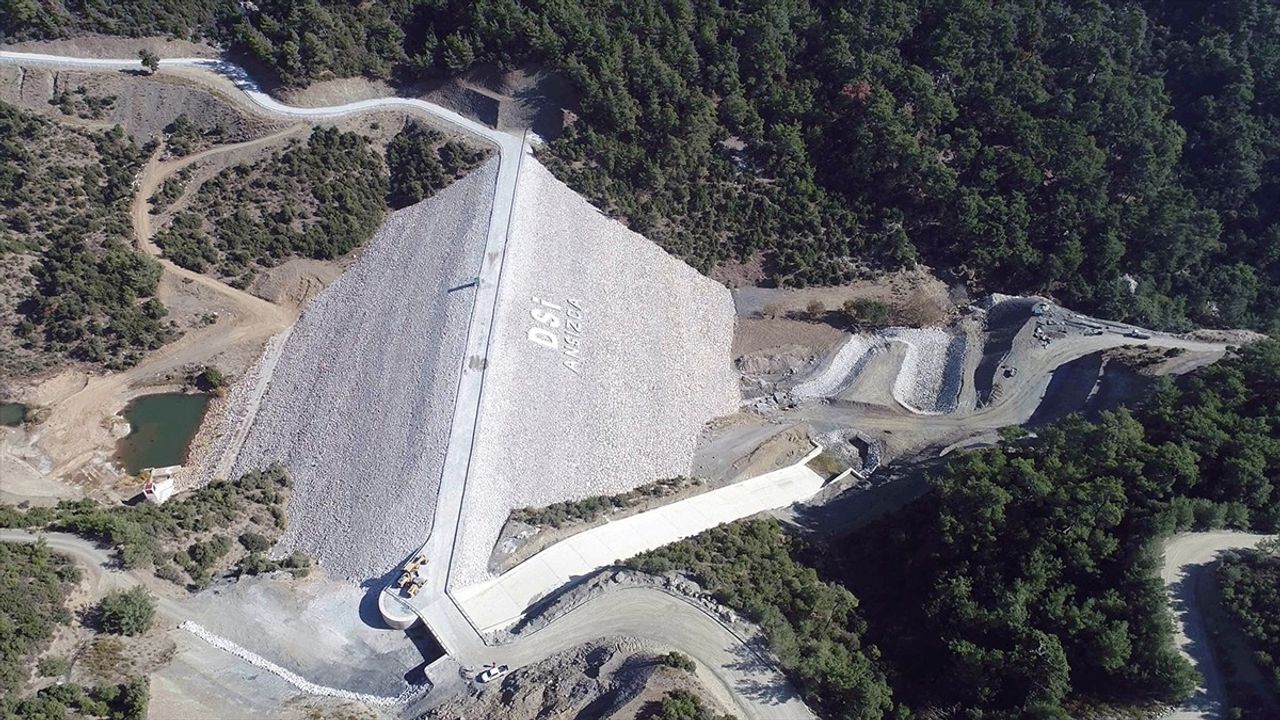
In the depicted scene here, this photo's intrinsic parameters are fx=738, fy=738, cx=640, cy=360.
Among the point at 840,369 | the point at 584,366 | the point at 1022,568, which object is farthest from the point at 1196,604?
the point at 584,366

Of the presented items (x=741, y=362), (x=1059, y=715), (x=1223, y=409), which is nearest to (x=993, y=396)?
(x=1223, y=409)

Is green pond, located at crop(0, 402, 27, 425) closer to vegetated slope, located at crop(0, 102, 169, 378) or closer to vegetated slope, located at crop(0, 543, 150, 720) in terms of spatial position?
vegetated slope, located at crop(0, 102, 169, 378)

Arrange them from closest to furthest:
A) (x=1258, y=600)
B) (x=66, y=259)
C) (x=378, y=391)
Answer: (x=1258, y=600), (x=378, y=391), (x=66, y=259)

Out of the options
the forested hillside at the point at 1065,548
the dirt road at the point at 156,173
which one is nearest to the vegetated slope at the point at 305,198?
the dirt road at the point at 156,173

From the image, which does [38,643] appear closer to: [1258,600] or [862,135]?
[1258,600]

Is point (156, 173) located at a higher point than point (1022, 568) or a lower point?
higher

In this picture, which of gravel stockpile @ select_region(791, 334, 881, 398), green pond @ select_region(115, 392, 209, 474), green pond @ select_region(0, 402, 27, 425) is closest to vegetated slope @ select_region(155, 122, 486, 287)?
green pond @ select_region(115, 392, 209, 474)
